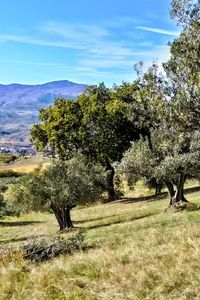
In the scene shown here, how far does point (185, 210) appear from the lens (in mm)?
35406

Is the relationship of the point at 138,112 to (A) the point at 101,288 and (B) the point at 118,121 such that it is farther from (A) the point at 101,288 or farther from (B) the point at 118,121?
(B) the point at 118,121

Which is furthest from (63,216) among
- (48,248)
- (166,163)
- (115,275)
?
(115,275)

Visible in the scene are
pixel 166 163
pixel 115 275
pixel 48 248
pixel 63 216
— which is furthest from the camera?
pixel 63 216

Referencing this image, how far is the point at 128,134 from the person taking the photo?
63.5m

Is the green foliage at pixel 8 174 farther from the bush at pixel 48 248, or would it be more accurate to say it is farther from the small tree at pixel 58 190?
the bush at pixel 48 248

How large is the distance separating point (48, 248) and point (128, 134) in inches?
1937

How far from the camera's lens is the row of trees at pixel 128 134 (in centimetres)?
1728

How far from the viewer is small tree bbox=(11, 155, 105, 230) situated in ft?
123

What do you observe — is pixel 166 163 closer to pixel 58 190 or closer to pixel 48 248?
pixel 58 190

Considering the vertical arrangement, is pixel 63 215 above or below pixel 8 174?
above

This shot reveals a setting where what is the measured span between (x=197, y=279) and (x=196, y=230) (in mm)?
5998

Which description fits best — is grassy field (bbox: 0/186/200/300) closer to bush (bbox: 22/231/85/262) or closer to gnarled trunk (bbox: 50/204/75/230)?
bush (bbox: 22/231/85/262)

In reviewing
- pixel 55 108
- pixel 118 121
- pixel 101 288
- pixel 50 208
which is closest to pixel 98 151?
pixel 118 121

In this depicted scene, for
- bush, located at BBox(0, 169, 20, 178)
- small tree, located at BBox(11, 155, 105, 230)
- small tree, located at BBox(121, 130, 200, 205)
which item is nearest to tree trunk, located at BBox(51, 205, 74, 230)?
small tree, located at BBox(11, 155, 105, 230)
